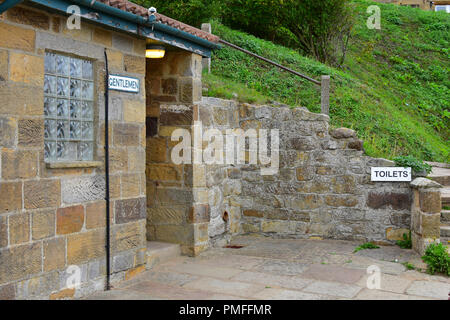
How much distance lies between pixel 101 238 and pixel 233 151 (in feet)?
11.1

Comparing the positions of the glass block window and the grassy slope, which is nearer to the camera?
the glass block window

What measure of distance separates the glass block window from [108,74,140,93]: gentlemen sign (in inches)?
9.1

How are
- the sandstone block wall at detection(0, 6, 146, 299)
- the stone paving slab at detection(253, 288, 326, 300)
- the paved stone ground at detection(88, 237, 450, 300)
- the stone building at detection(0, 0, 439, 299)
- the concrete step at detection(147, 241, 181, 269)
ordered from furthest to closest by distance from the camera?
the concrete step at detection(147, 241, 181, 269) < the paved stone ground at detection(88, 237, 450, 300) < the stone paving slab at detection(253, 288, 326, 300) < the stone building at detection(0, 0, 439, 299) < the sandstone block wall at detection(0, 6, 146, 299)

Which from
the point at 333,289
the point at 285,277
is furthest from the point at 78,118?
the point at 333,289

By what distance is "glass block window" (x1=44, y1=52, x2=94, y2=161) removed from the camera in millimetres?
5172

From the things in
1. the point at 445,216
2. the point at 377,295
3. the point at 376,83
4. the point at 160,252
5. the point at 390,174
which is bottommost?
the point at 377,295

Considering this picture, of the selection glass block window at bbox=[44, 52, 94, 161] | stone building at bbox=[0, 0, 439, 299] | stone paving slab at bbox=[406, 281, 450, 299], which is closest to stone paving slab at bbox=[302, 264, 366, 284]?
stone paving slab at bbox=[406, 281, 450, 299]

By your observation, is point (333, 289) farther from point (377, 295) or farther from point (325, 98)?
point (325, 98)

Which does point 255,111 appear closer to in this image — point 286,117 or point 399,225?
point 286,117

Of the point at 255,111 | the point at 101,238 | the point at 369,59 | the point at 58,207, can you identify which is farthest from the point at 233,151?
the point at 369,59

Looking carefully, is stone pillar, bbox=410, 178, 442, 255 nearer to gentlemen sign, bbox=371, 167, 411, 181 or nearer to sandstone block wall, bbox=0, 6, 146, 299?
gentlemen sign, bbox=371, 167, 411, 181

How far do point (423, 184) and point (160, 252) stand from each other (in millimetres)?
3665

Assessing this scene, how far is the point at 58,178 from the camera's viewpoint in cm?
514

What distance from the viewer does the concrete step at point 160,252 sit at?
6719mm
